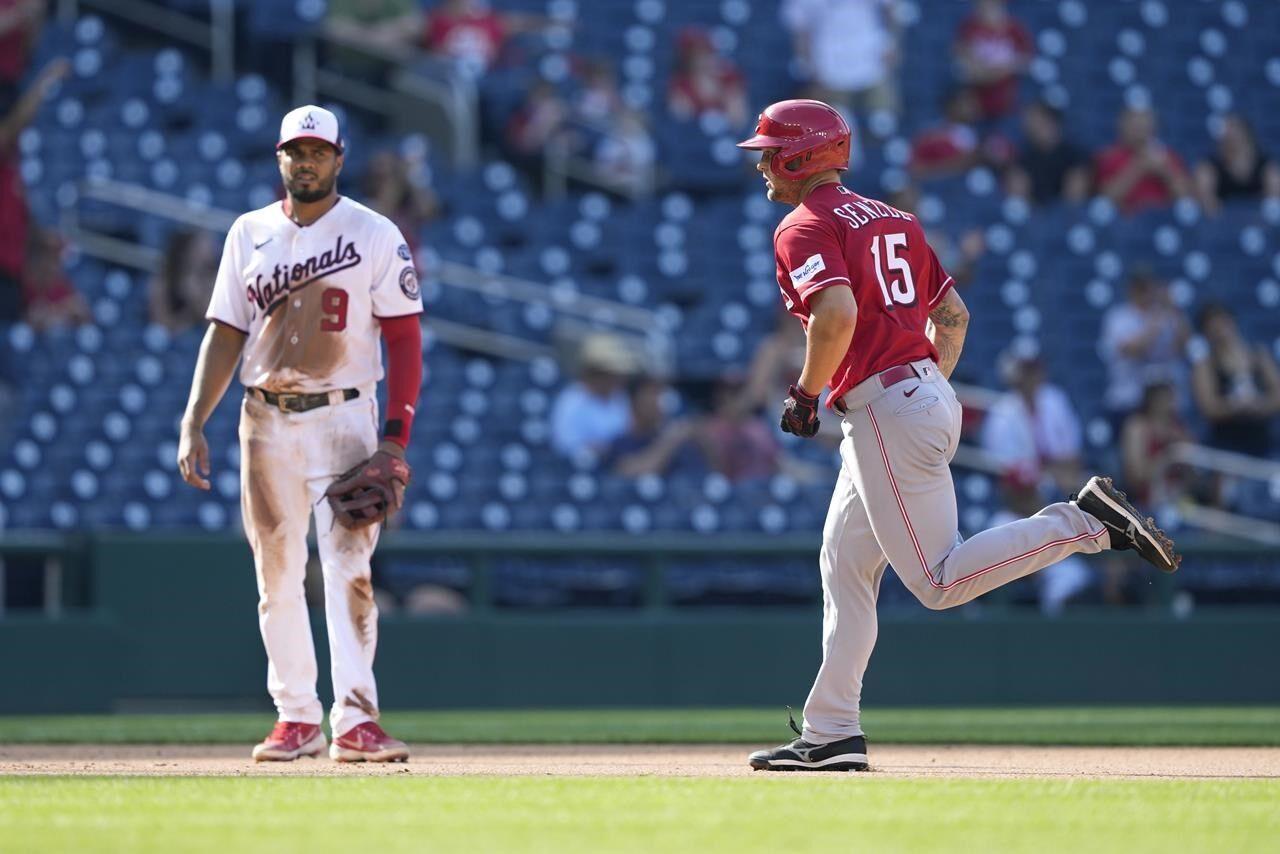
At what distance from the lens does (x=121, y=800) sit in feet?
16.0

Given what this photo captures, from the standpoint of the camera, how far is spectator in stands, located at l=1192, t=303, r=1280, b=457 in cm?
1264

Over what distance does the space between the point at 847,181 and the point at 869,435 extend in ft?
26.9

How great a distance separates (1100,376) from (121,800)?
9.32m

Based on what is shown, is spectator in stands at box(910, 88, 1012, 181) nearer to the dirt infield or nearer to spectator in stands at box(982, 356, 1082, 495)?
spectator in stands at box(982, 356, 1082, 495)

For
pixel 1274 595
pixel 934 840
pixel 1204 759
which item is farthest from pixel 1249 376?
pixel 934 840

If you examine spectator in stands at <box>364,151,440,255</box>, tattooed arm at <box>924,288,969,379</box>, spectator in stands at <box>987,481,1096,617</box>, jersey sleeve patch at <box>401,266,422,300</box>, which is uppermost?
spectator in stands at <box>364,151,440,255</box>

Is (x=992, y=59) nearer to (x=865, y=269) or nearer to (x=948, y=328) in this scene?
(x=948, y=328)

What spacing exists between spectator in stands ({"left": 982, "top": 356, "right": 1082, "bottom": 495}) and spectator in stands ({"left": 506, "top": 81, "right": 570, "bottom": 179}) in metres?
3.85

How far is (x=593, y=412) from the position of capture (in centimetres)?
1195

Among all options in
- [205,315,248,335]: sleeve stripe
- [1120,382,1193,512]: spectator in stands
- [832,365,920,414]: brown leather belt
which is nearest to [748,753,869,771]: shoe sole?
[832,365,920,414]: brown leather belt

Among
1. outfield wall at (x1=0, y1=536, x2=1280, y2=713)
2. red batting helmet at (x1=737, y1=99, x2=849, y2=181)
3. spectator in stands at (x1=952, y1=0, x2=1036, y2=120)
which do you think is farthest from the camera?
spectator in stands at (x1=952, y1=0, x2=1036, y2=120)

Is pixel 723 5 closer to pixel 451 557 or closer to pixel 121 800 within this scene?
pixel 451 557

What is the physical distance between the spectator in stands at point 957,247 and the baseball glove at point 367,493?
22.7ft

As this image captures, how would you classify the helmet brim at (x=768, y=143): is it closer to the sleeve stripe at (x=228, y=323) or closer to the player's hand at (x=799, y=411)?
the player's hand at (x=799, y=411)
